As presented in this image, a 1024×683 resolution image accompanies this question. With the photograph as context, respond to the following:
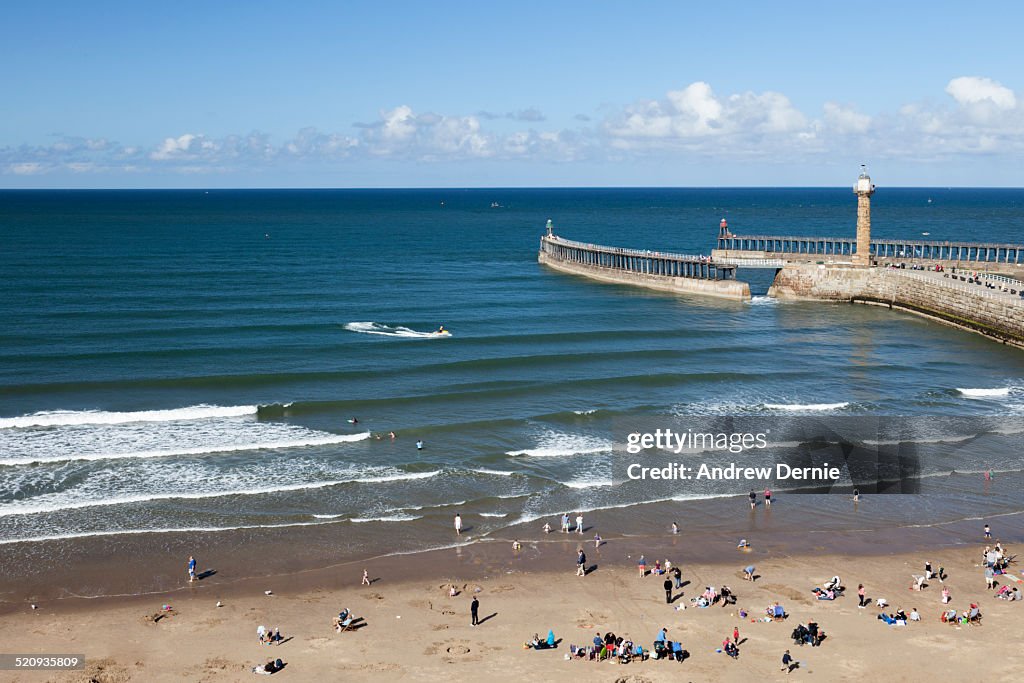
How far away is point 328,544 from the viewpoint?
101 ft

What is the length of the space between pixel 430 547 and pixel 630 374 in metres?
22.9

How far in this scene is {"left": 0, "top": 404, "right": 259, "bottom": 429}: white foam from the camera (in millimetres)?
41375

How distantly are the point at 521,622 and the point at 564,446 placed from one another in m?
14.4

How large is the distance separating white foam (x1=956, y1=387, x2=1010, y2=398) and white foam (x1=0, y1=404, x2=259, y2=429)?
35.5 m

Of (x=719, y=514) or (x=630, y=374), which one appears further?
(x=630, y=374)

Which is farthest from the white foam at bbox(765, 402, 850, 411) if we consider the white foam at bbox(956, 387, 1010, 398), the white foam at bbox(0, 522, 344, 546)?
the white foam at bbox(0, 522, 344, 546)

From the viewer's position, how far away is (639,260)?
3684 inches

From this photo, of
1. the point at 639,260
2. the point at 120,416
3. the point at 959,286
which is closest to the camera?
the point at 120,416

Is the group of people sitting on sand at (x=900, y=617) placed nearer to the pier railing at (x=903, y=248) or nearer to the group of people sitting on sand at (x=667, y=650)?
the group of people sitting on sand at (x=667, y=650)

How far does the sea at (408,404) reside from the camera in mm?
32906

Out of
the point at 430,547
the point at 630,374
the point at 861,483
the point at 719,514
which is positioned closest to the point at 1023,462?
the point at 861,483

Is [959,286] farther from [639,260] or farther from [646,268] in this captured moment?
[639,260]

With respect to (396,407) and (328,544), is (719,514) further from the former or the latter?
(396,407)

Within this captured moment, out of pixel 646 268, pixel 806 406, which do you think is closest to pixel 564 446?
pixel 806 406
